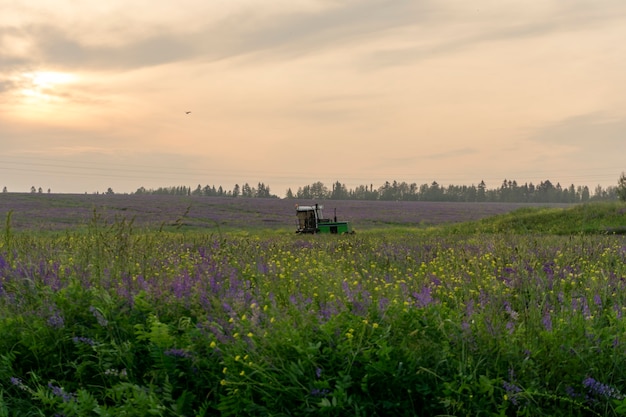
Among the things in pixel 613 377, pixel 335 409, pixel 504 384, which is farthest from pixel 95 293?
pixel 613 377

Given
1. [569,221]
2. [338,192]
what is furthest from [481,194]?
[569,221]

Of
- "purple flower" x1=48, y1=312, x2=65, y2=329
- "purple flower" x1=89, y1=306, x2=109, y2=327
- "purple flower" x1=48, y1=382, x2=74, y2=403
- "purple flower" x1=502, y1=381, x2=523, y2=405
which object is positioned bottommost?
"purple flower" x1=48, y1=382, x2=74, y2=403

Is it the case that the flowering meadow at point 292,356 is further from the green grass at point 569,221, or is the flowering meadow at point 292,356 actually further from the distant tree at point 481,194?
the distant tree at point 481,194

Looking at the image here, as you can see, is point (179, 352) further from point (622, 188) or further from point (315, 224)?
Answer: point (622, 188)

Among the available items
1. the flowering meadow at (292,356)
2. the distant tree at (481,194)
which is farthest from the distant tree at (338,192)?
the flowering meadow at (292,356)

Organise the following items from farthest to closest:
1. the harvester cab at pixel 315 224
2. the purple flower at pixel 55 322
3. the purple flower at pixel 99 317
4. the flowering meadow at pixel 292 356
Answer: the harvester cab at pixel 315 224
the purple flower at pixel 55 322
the purple flower at pixel 99 317
the flowering meadow at pixel 292 356

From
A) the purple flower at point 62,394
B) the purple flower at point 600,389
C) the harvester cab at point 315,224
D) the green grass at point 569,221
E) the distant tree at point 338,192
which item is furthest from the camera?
the distant tree at point 338,192

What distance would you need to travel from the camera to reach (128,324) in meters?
4.86

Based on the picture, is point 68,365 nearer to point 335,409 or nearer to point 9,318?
point 9,318

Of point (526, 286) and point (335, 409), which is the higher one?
point (526, 286)

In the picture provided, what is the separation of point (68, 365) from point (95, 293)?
2.30 ft

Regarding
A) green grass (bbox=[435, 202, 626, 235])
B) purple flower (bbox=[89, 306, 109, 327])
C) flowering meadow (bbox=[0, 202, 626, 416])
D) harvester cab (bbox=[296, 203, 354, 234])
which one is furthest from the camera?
green grass (bbox=[435, 202, 626, 235])

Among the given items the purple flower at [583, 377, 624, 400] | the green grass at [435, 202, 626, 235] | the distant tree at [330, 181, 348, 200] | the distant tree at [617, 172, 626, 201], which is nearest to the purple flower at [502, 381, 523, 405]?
the purple flower at [583, 377, 624, 400]

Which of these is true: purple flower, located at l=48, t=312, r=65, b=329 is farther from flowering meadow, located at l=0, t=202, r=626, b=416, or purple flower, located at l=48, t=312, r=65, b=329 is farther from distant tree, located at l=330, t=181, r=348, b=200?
distant tree, located at l=330, t=181, r=348, b=200
